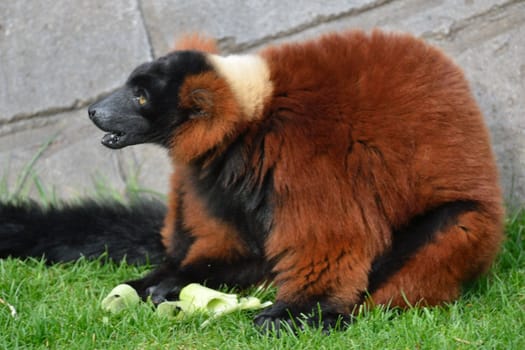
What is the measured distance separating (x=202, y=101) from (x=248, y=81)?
21cm

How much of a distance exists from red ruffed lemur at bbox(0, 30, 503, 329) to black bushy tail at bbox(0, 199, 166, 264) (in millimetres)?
769

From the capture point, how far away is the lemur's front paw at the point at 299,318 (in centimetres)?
350

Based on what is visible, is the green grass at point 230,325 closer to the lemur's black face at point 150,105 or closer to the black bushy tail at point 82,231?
the black bushy tail at point 82,231

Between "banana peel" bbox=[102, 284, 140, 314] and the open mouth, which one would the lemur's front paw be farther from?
the open mouth

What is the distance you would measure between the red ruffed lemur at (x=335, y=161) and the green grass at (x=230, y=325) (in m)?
0.12

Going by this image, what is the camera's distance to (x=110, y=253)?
4383 millimetres

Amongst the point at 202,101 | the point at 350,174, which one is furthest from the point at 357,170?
the point at 202,101

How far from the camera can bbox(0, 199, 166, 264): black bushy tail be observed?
430 centimetres

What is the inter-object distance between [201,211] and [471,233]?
1.18 meters

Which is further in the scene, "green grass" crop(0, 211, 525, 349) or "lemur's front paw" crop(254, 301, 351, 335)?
"lemur's front paw" crop(254, 301, 351, 335)

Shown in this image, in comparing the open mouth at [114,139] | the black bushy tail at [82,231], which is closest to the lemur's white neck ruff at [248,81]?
the open mouth at [114,139]

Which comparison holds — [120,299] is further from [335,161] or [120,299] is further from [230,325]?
[335,161]

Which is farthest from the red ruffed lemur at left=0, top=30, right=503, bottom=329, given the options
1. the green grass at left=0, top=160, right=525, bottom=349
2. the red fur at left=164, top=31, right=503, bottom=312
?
the green grass at left=0, top=160, right=525, bottom=349

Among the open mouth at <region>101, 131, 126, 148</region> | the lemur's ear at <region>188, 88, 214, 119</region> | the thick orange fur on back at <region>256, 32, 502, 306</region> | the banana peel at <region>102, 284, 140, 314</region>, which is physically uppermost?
the lemur's ear at <region>188, 88, 214, 119</region>
